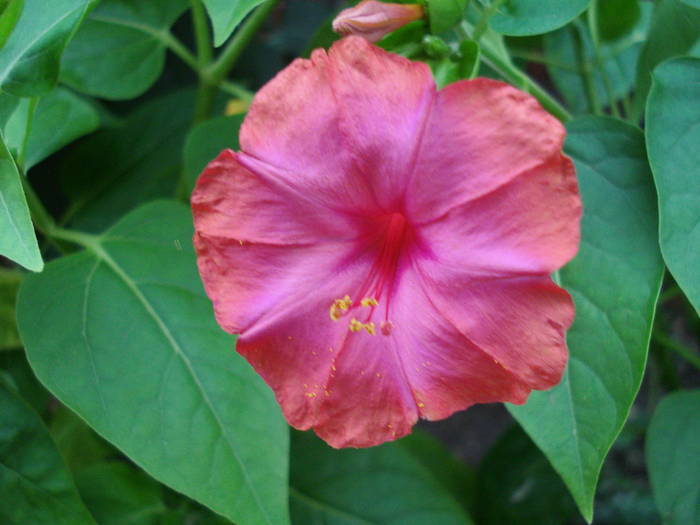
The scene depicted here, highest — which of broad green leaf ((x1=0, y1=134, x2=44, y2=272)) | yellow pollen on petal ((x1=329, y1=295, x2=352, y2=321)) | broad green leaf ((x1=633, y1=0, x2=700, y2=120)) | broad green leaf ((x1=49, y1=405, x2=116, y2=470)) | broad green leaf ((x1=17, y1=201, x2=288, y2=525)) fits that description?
broad green leaf ((x1=633, y1=0, x2=700, y2=120))

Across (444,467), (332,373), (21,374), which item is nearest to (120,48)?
(21,374)

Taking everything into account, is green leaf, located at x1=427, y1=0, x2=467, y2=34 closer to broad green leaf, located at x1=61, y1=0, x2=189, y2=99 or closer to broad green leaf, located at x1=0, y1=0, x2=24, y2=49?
broad green leaf, located at x1=0, y1=0, x2=24, y2=49

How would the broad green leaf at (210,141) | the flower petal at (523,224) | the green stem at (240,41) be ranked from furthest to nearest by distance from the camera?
the green stem at (240,41), the broad green leaf at (210,141), the flower petal at (523,224)

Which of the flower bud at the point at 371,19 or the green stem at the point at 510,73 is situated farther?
the green stem at the point at 510,73

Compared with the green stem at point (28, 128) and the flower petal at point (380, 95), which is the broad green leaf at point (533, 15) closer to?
the flower petal at point (380, 95)

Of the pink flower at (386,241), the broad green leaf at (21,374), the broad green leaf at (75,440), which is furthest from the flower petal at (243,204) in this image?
the broad green leaf at (75,440)

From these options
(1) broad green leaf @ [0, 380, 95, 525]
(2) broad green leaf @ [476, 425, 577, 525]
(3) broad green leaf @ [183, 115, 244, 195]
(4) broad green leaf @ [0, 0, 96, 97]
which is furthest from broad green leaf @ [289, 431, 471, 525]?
(4) broad green leaf @ [0, 0, 96, 97]

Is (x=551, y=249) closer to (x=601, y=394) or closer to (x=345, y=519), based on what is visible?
(x=601, y=394)
